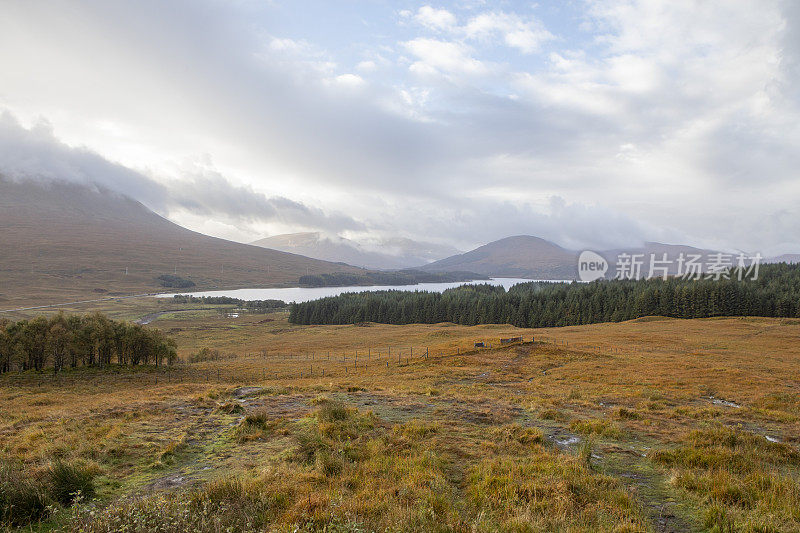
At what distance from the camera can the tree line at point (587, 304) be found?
3423 inches

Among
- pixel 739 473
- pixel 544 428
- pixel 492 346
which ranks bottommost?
pixel 492 346

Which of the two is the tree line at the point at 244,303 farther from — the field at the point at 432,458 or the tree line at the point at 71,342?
the field at the point at 432,458

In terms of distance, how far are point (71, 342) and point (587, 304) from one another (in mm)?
111345

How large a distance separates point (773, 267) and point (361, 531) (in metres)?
185

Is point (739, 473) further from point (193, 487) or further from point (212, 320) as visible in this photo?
point (212, 320)

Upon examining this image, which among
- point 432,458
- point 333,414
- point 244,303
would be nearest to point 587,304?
point 333,414

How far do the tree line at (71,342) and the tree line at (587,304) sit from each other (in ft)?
266

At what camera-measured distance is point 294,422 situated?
13.3 metres

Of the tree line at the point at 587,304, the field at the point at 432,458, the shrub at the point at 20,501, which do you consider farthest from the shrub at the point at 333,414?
the tree line at the point at 587,304

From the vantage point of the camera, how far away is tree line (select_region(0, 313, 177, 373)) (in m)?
39.7

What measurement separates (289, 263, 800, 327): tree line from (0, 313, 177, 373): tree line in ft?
266

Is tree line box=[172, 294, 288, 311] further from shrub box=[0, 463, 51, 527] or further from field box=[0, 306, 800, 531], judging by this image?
shrub box=[0, 463, 51, 527]

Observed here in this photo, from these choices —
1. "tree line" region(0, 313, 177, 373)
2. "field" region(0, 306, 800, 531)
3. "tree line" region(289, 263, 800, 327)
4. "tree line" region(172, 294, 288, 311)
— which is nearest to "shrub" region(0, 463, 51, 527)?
"field" region(0, 306, 800, 531)

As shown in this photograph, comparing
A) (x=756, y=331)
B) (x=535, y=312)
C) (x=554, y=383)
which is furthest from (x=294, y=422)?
(x=535, y=312)
